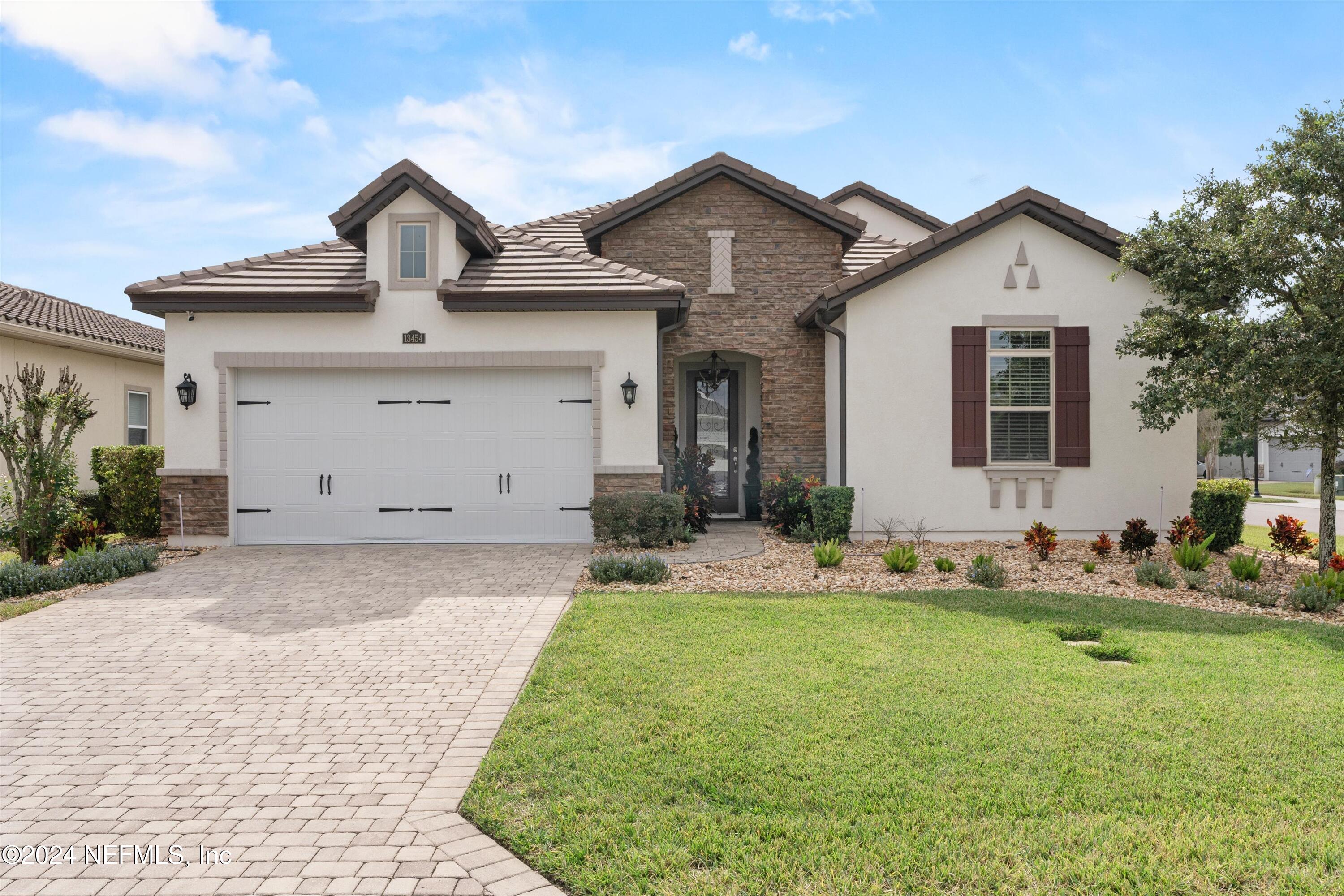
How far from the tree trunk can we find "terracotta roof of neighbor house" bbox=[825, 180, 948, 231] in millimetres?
9800

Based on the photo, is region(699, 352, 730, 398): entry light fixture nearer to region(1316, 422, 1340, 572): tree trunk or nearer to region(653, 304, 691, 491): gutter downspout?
region(653, 304, 691, 491): gutter downspout

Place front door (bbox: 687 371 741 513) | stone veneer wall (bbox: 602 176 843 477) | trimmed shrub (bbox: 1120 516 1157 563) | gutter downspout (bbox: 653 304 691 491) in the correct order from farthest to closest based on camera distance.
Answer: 1. front door (bbox: 687 371 741 513)
2. stone veneer wall (bbox: 602 176 843 477)
3. gutter downspout (bbox: 653 304 691 491)
4. trimmed shrub (bbox: 1120 516 1157 563)

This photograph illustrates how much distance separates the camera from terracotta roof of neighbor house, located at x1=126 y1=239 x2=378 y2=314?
11391 mm

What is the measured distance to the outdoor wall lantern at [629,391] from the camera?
1141 cm

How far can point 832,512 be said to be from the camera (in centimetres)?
1138

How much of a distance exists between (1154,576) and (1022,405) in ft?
12.4

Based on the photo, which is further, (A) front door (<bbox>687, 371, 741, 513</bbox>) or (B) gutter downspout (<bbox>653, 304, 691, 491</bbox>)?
(A) front door (<bbox>687, 371, 741, 513</bbox>)

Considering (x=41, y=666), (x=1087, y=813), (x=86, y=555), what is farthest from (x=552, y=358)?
(x=1087, y=813)

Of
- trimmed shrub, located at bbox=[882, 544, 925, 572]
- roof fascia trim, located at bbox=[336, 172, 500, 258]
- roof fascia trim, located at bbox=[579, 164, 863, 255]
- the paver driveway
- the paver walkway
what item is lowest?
the paver driveway

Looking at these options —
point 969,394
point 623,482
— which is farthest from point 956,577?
point 623,482

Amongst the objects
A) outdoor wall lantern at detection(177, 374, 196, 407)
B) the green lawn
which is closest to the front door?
outdoor wall lantern at detection(177, 374, 196, 407)

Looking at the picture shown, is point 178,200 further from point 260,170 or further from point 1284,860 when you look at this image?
point 1284,860

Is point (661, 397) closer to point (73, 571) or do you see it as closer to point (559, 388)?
point (559, 388)

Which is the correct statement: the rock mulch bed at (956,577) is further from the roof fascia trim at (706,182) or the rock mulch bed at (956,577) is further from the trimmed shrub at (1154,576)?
the roof fascia trim at (706,182)
